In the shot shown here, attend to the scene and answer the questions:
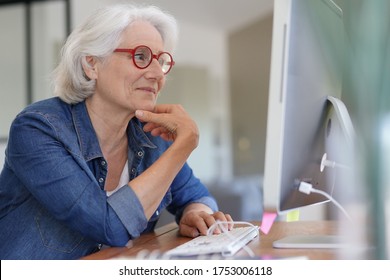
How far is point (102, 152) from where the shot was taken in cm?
111

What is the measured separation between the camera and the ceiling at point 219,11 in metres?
4.63

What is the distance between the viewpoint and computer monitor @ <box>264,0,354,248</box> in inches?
24.7

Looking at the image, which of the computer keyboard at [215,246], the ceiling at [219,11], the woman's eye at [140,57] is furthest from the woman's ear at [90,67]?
the ceiling at [219,11]

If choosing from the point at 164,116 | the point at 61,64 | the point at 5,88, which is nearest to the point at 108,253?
the point at 164,116

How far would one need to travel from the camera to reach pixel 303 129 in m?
0.69

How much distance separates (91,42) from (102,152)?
25 cm

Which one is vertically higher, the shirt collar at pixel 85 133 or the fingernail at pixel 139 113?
the fingernail at pixel 139 113

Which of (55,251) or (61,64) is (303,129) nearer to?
(55,251)

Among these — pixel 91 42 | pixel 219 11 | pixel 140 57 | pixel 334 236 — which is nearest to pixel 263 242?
pixel 334 236

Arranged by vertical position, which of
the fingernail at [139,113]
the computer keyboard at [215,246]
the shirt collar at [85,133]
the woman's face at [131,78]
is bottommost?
the computer keyboard at [215,246]

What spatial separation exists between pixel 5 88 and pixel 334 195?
3.05 meters

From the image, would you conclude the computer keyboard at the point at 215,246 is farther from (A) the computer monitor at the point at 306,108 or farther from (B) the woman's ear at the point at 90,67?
(B) the woman's ear at the point at 90,67

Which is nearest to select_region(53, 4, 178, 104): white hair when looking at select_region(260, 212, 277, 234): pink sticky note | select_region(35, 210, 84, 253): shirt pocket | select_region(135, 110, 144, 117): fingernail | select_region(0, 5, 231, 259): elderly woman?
select_region(0, 5, 231, 259): elderly woman

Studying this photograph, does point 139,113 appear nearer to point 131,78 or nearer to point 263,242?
point 131,78
